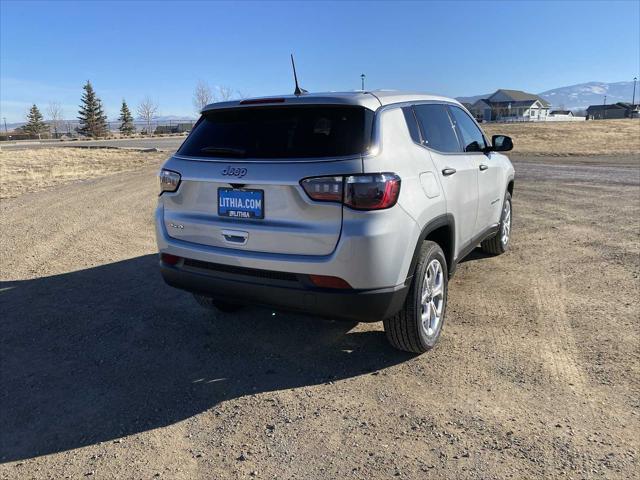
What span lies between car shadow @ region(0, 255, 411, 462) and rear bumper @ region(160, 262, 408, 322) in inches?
22.8

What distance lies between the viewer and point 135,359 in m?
3.64

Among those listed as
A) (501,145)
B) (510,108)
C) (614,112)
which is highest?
(510,108)

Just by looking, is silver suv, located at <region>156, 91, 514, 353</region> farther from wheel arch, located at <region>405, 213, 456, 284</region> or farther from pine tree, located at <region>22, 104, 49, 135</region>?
pine tree, located at <region>22, 104, 49, 135</region>

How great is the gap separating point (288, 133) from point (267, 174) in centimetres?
34

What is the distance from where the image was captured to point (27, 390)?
10.6 feet

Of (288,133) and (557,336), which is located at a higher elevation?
(288,133)

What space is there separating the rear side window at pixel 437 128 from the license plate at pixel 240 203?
1384 millimetres

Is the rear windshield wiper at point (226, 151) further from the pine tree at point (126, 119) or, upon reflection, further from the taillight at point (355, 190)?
the pine tree at point (126, 119)

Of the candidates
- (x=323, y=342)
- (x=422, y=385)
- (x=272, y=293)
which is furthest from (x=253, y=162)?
(x=422, y=385)

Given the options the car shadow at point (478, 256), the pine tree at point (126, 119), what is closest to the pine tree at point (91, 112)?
the pine tree at point (126, 119)

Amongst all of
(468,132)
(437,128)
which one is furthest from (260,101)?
(468,132)

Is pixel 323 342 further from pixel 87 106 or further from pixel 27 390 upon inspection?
pixel 87 106

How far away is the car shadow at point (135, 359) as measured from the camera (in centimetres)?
293

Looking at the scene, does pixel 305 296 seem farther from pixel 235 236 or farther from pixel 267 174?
pixel 267 174
